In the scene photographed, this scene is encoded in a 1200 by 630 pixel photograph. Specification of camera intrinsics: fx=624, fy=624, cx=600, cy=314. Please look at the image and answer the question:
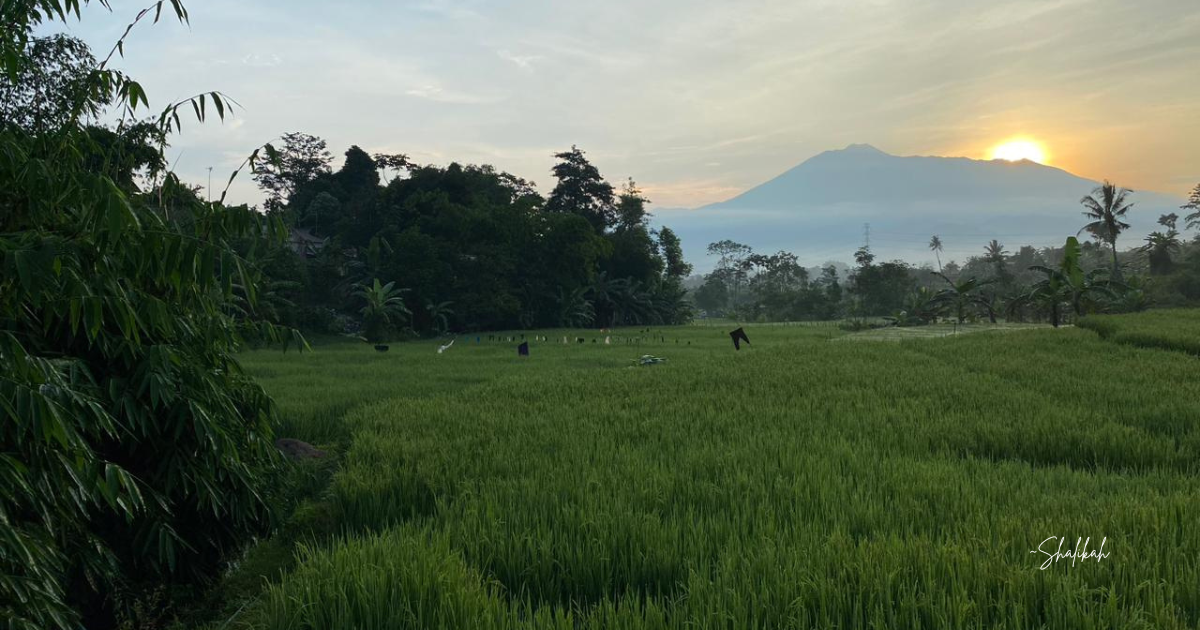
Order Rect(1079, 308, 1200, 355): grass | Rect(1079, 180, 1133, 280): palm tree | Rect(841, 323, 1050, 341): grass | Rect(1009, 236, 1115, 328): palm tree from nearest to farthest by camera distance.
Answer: Rect(1079, 308, 1200, 355): grass < Rect(1009, 236, 1115, 328): palm tree < Rect(841, 323, 1050, 341): grass < Rect(1079, 180, 1133, 280): palm tree

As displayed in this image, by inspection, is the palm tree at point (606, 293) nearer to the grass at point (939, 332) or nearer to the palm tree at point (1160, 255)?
the grass at point (939, 332)

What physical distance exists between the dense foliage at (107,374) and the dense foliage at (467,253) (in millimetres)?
21653

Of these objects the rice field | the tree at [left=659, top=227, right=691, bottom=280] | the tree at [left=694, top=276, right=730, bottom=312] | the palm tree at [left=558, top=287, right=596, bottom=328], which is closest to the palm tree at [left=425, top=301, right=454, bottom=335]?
the palm tree at [left=558, top=287, right=596, bottom=328]

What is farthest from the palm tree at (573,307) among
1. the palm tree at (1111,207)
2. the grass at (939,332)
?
the palm tree at (1111,207)

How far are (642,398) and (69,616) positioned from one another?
21.4ft

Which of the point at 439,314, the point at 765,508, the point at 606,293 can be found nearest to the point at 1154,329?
the point at 765,508

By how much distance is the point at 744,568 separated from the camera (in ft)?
9.75

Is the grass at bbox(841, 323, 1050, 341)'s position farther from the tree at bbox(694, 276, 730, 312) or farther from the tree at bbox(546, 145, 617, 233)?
the tree at bbox(694, 276, 730, 312)

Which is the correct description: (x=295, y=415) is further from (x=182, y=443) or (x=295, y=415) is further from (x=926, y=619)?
(x=926, y=619)

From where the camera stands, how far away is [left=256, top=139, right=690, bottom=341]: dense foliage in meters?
28.7

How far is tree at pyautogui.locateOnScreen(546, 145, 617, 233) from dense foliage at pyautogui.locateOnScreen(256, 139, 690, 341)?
0.22ft

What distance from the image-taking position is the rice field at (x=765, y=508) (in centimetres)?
265

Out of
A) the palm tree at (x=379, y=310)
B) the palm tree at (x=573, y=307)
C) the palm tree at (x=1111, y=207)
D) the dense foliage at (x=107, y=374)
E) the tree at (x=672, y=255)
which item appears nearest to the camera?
the dense foliage at (x=107, y=374)

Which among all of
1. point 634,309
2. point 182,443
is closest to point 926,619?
point 182,443
